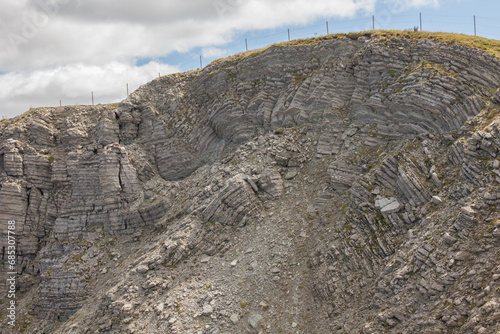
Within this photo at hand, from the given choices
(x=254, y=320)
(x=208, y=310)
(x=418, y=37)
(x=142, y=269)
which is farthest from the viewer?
(x=418, y=37)

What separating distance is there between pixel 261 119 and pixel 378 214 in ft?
55.1

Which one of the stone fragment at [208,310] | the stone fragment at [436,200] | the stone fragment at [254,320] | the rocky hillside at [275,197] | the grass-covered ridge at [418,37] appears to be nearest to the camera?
the rocky hillside at [275,197]

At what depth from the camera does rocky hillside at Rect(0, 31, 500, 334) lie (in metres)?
19.7

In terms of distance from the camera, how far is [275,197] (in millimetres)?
29953

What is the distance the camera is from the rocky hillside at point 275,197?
64.5 ft

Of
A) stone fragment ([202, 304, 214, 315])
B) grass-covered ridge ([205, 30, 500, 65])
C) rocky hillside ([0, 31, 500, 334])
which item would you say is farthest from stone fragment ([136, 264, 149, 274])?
grass-covered ridge ([205, 30, 500, 65])

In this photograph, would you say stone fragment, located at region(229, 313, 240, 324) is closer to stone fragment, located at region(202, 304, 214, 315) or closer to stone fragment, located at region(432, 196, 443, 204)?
stone fragment, located at region(202, 304, 214, 315)

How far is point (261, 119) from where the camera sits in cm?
3656

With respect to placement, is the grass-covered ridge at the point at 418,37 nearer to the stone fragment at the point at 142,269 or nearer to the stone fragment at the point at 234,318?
the stone fragment at the point at 142,269

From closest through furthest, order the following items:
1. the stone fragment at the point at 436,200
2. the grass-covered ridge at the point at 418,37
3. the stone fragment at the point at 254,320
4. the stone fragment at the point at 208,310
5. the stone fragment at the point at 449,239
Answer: the stone fragment at the point at 449,239 → the stone fragment at the point at 436,200 → the stone fragment at the point at 254,320 → the stone fragment at the point at 208,310 → the grass-covered ridge at the point at 418,37

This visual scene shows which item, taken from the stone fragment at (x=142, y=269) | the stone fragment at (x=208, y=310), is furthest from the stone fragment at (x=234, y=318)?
the stone fragment at (x=142, y=269)

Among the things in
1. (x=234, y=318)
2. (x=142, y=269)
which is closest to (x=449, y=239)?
(x=234, y=318)

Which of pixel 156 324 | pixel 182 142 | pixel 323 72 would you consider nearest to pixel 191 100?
pixel 182 142

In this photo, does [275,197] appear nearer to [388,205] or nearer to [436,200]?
[388,205]
